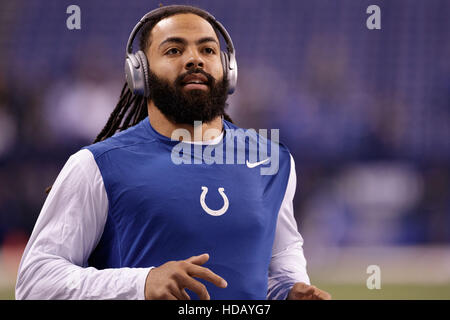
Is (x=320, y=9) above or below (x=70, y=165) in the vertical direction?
above

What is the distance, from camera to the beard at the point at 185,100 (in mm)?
2047

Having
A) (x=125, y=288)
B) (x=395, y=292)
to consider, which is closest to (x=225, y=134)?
(x=125, y=288)

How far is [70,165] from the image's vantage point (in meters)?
1.94

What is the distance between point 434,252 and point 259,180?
553 cm

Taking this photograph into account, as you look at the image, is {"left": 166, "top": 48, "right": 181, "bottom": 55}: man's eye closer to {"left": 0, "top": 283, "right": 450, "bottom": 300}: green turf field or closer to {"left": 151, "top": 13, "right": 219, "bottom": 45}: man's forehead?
{"left": 151, "top": 13, "right": 219, "bottom": 45}: man's forehead

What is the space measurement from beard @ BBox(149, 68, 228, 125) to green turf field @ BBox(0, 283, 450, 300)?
3536 mm

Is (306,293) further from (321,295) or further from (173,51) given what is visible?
(173,51)

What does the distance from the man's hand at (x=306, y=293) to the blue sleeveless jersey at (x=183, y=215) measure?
8 cm

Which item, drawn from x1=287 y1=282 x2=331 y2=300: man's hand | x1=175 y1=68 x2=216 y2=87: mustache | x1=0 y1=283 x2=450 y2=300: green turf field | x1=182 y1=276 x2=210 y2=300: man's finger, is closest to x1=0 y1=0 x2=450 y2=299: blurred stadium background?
x1=0 y1=283 x2=450 y2=300: green turf field

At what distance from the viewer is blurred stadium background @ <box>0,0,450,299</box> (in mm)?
6738

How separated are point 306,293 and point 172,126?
593 mm

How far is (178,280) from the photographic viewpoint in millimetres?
1695

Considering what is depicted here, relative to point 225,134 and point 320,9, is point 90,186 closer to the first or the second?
point 225,134

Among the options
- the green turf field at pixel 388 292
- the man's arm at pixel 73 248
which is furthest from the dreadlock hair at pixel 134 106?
the green turf field at pixel 388 292
